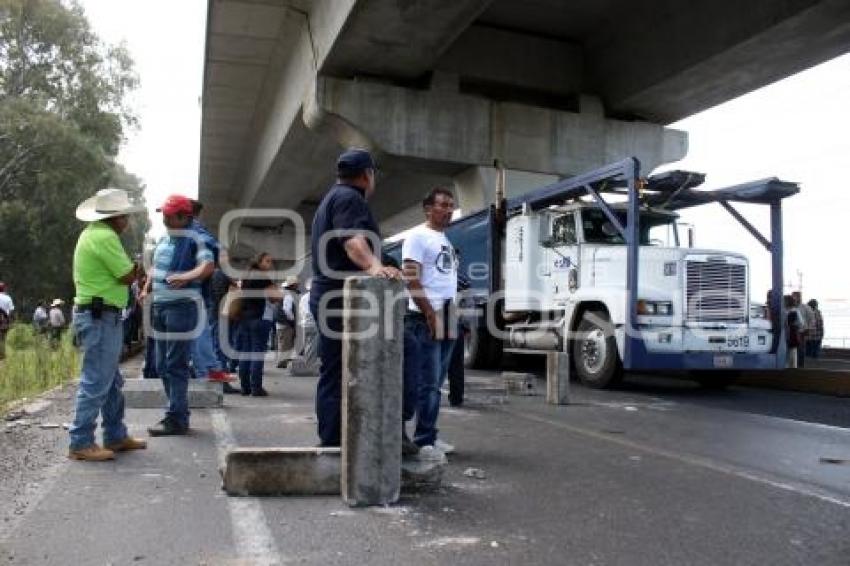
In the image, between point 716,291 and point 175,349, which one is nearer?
point 175,349

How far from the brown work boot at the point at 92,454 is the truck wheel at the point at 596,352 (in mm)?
7636

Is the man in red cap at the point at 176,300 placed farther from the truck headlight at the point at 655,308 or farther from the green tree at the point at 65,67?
the green tree at the point at 65,67

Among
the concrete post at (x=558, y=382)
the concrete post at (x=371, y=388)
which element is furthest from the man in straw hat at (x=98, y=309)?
the concrete post at (x=558, y=382)

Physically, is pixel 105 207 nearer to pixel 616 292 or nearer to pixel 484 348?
pixel 616 292

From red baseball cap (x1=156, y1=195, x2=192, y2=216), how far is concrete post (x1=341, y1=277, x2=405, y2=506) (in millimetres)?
2650

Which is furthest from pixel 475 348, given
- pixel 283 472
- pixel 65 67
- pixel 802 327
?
pixel 65 67

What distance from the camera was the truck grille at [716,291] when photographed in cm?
1148

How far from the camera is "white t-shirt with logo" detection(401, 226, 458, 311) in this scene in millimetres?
5574

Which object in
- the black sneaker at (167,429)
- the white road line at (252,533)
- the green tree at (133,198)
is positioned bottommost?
the white road line at (252,533)

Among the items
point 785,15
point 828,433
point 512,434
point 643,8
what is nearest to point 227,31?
point 643,8

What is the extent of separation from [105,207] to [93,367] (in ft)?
3.55

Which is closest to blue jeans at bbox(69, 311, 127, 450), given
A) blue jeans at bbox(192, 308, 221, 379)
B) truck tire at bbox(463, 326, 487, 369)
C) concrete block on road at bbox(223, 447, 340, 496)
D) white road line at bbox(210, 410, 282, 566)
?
concrete block on road at bbox(223, 447, 340, 496)

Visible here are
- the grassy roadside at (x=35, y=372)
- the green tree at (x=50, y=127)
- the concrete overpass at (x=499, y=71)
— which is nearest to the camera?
the grassy roadside at (x=35, y=372)

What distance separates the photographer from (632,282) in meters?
11.2
